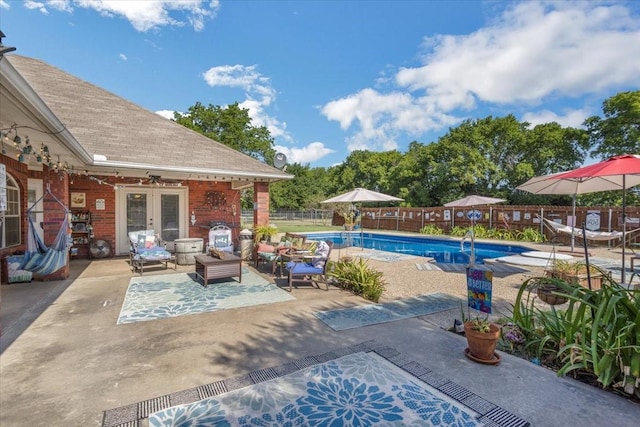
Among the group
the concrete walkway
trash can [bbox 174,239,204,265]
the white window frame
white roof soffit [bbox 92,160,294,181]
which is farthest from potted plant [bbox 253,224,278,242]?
the white window frame

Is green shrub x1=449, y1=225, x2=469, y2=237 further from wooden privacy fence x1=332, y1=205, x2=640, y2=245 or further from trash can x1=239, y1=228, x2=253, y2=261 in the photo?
trash can x1=239, y1=228, x2=253, y2=261

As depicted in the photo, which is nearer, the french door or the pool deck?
the pool deck

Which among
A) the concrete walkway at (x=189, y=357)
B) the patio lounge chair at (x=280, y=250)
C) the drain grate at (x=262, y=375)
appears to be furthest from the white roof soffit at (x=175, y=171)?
the drain grate at (x=262, y=375)

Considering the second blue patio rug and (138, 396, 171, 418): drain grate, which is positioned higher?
(138, 396, 171, 418): drain grate

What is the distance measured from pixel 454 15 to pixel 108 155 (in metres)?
12.4

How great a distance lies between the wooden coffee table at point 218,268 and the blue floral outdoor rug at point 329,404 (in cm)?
391

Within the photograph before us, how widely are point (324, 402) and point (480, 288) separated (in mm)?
2252

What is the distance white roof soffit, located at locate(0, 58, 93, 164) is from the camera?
7.61ft

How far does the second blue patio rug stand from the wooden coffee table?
257 cm

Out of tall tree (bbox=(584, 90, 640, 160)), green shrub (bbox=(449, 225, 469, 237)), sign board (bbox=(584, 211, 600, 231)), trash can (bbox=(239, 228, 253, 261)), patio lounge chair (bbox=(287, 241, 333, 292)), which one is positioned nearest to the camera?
patio lounge chair (bbox=(287, 241, 333, 292))

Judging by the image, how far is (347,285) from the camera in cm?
626

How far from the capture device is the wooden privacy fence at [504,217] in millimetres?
13962

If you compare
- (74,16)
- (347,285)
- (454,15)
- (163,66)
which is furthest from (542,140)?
(74,16)

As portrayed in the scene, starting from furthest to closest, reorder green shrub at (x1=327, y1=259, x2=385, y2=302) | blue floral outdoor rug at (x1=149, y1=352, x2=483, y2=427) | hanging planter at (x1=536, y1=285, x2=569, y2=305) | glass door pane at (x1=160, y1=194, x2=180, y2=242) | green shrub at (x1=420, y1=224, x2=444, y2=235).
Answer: green shrub at (x1=420, y1=224, x2=444, y2=235)
glass door pane at (x1=160, y1=194, x2=180, y2=242)
green shrub at (x1=327, y1=259, x2=385, y2=302)
hanging planter at (x1=536, y1=285, x2=569, y2=305)
blue floral outdoor rug at (x1=149, y1=352, x2=483, y2=427)
